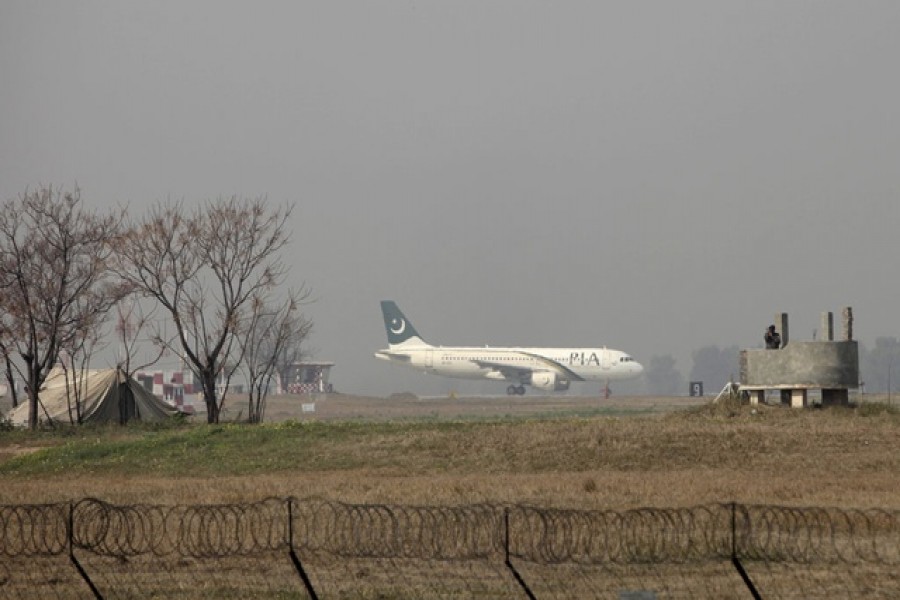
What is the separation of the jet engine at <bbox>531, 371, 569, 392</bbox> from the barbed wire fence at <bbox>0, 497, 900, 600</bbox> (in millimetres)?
93408

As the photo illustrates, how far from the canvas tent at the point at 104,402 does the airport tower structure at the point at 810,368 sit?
2319 centimetres

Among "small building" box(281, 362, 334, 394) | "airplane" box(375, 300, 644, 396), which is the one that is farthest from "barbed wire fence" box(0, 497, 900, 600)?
"small building" box(281, 362, 334, 394)

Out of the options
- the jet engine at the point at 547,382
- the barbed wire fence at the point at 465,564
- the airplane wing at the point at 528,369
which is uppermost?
the airplane wing at the point at 528,369

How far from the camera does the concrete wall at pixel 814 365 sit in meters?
37.4

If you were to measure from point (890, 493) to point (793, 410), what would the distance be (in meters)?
11.6

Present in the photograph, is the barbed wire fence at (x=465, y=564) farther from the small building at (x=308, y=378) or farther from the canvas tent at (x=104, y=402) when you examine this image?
the small building at (x=308, y=378)

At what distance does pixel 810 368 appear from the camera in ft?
123

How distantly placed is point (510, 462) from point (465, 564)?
594 inches

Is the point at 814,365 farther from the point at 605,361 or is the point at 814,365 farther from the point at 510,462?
the point at 605,361

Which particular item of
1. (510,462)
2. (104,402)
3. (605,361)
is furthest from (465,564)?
(605,361)

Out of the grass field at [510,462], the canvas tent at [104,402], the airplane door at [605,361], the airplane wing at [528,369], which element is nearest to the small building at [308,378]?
the airplane wing at [528,369]

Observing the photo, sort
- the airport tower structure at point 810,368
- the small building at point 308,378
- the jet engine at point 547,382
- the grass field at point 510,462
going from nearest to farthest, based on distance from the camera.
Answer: the grass field at point 510,462, the airport tower structure at point 810,368, the jet engine at point 547,382, the small building at point 308,378

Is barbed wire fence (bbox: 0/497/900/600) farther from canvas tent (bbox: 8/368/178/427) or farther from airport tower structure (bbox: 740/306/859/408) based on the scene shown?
canvas tent (bbox: 8/368/178/427)

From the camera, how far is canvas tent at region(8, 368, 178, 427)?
50781mm
